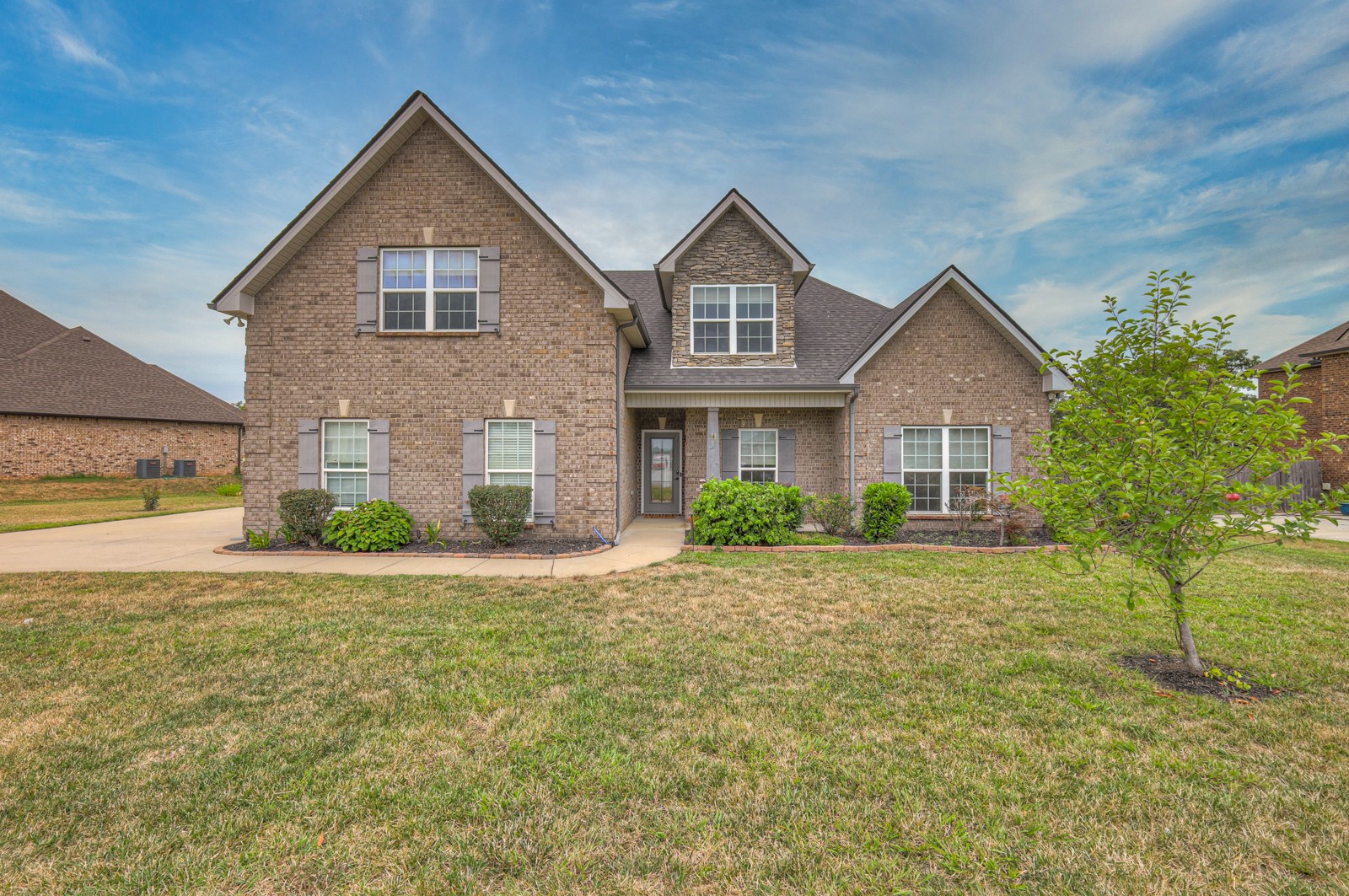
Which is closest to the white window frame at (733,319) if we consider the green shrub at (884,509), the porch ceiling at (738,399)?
the porch ceiling at (738,399)

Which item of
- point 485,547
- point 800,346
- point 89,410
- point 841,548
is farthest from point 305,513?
point 89,410

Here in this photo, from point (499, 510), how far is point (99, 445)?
23741 millimetres

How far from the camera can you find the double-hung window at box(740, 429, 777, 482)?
13617 mm

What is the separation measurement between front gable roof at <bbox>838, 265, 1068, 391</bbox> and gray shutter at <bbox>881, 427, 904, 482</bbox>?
1.52 m

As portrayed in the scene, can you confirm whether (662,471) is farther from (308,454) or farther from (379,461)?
(308,454)

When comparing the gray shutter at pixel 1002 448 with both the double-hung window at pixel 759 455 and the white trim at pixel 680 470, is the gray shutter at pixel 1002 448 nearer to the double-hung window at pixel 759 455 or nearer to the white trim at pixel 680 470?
the double-hung window at pixel 759 455

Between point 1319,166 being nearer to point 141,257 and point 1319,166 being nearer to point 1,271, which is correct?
point 141,257

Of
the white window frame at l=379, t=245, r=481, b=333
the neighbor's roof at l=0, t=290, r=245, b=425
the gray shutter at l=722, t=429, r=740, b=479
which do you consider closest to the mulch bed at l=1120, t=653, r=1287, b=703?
the gray shutter at l=722, t=429, r=740, b=479

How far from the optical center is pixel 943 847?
2314 mm

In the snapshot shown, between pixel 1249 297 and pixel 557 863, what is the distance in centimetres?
2661

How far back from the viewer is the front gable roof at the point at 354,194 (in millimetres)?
10031

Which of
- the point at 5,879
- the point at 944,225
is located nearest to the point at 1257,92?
the point at 944,225

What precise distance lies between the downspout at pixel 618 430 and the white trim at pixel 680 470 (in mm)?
3083

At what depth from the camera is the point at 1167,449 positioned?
3748 mm
